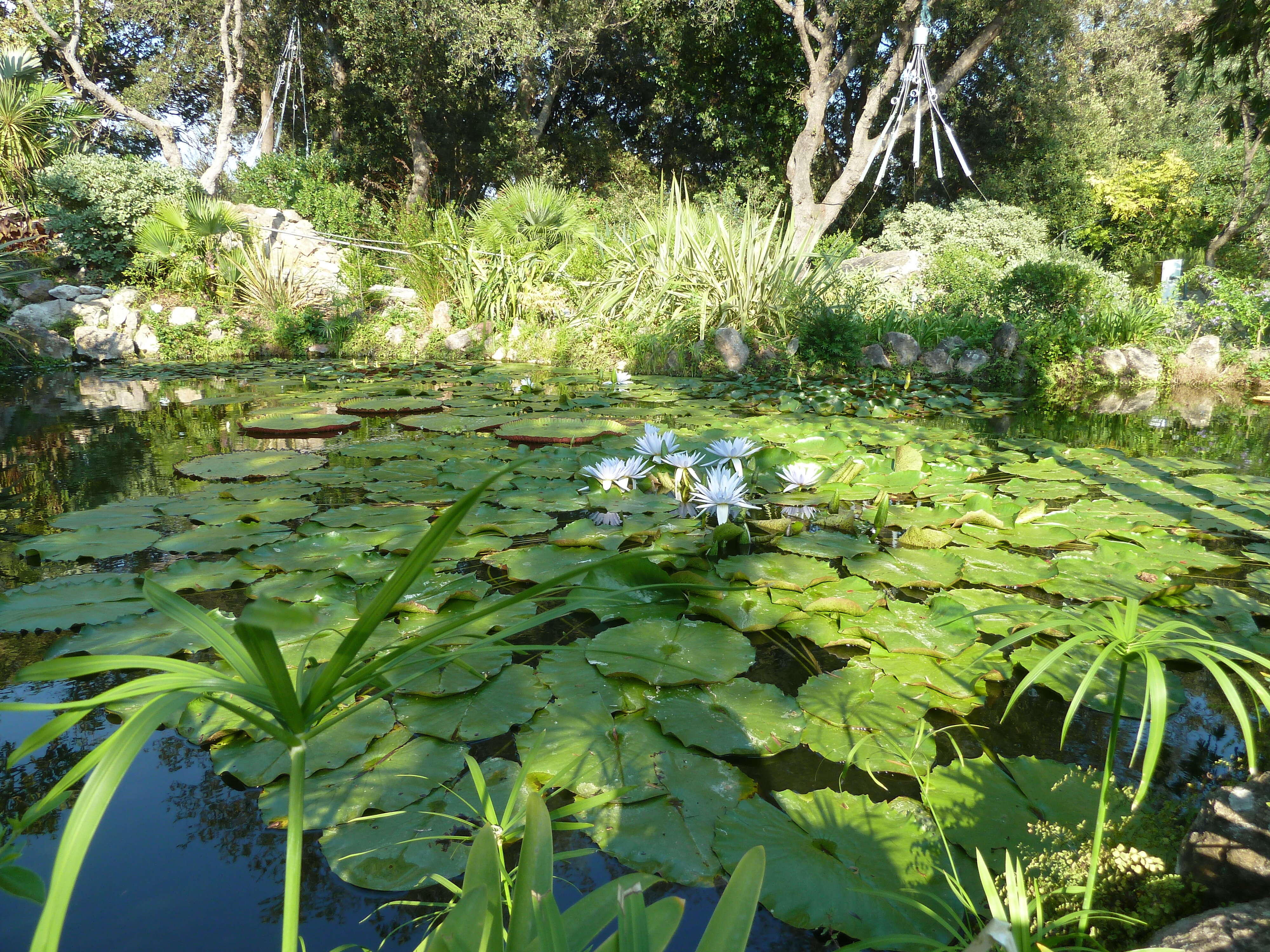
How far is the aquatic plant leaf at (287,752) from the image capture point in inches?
46.6

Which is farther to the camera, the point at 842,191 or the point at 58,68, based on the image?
the point at 58,68

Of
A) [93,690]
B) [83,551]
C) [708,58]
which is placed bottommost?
[93,690]

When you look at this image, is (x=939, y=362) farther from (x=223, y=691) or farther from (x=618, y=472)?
(x=223, y=691)

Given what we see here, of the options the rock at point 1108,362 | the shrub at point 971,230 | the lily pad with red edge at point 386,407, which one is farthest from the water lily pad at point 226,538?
the shrub at point 971,230

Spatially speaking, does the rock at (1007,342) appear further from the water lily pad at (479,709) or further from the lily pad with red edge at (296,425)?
the water lily pad at (479,709)

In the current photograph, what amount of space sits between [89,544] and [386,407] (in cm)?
237

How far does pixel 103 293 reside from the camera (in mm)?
8883

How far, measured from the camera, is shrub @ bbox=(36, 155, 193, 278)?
361 inches

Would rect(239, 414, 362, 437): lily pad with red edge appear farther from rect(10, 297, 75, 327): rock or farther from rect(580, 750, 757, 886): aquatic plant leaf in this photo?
rect(10, 297, 75, 327): rock

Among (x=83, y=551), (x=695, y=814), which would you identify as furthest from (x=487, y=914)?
(x=83, y=551)

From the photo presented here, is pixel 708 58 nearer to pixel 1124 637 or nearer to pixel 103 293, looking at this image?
pixel 103 293

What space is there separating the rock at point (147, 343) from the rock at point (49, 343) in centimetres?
69

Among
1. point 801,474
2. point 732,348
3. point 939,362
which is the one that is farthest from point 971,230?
point 801,474

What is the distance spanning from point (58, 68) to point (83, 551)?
1964 cm
